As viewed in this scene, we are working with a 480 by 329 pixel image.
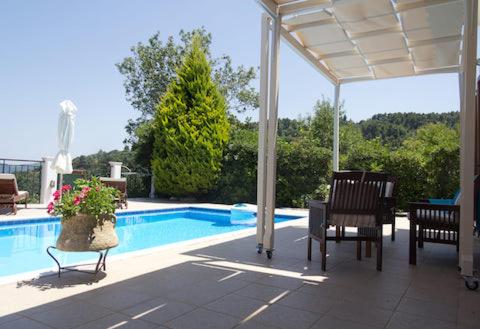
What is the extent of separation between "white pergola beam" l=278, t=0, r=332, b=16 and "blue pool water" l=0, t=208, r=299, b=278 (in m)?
4.13

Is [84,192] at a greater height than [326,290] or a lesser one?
greater

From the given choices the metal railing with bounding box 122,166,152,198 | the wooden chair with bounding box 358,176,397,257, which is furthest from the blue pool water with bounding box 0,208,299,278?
the metal railing with bounding box 122,166,152,198

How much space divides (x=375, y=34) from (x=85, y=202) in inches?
178

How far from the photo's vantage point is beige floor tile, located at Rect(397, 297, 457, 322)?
98.1 inches

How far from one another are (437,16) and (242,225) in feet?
19.5

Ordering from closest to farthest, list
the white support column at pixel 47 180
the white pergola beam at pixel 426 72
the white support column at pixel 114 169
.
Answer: the white pergola beam at pixel 426 72 → the white support column at pixel 47 180 → the white support column at pixel 114 169

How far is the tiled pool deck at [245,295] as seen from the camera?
2.33 meters

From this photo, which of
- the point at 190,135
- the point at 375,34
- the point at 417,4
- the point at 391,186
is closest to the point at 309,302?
the point at 391,186

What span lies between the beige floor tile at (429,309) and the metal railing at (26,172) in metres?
9.53

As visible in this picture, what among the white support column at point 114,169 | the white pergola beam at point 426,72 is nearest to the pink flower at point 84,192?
the white pergola beam at point 426,72

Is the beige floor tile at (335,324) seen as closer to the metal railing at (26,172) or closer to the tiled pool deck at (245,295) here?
the tiled pool deck at (245,295)

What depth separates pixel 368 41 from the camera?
18.2ft

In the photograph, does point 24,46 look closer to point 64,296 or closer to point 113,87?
point 113,87

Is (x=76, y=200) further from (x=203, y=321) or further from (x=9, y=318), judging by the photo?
(x=203, y=321)
